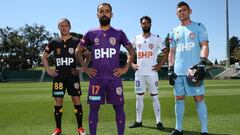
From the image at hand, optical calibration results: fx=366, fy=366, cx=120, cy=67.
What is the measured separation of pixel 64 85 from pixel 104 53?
6.42 feet

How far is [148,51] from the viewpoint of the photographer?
8.87 metres

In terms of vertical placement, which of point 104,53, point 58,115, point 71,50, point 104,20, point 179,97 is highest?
point 104,20

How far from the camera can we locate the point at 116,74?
6.17m

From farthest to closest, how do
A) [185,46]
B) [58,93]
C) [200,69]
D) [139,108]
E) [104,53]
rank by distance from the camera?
[139,108] → [58,93] → [185,46] → [200,69] → [104,53]

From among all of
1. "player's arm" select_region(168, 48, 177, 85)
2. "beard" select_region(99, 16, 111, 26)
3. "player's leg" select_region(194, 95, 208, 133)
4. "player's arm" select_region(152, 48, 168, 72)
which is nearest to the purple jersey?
"beard" select_region(99, 16, 111, 26)

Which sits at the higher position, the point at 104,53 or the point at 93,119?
the point at 104,53

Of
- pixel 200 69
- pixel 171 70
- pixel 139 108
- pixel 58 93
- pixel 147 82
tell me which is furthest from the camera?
pixel 147 82

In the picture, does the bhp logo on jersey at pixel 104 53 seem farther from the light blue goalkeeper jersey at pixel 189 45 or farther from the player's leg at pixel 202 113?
the player's leg at pixel 202 113

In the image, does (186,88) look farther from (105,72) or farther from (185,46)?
(105,72)

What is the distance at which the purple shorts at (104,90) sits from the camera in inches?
243

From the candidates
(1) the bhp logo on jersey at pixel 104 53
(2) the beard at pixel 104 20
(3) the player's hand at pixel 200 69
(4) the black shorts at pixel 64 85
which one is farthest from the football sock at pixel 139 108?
(2) the beard at pixel 104 20

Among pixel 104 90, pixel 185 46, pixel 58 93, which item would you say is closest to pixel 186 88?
pixel 185 46

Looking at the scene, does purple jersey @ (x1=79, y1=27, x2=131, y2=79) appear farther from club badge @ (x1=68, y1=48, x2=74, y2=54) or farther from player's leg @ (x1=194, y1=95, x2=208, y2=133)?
player's leg @ (x1=194, y1=95, x2=208, y2=133)

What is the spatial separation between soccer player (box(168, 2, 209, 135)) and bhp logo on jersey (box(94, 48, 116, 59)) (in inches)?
57.7
